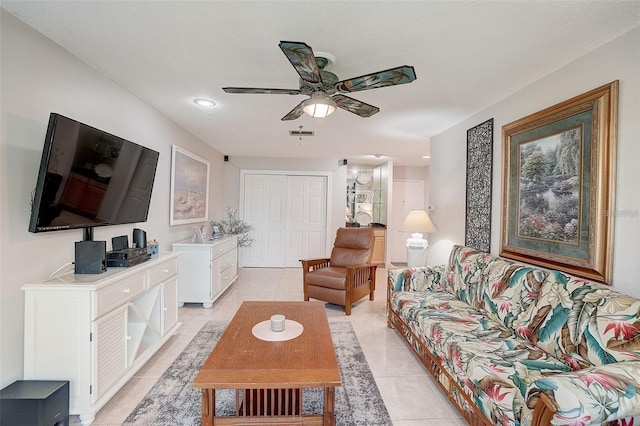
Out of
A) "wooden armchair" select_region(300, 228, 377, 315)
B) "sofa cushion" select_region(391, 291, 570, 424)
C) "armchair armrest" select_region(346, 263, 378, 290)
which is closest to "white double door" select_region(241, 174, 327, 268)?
"wooden armchair" select_region(300, 228, 377, 315)

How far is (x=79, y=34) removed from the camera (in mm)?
1793

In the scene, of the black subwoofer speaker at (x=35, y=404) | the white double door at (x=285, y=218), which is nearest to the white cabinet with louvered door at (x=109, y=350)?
the black subwoofer speaker at (x=35, y=404)

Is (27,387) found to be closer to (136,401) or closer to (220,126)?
(136,401)

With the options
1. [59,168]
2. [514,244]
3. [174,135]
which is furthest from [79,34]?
[514,244]

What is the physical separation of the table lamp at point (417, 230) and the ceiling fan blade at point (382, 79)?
2178mm

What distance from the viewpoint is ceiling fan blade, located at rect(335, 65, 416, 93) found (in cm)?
159

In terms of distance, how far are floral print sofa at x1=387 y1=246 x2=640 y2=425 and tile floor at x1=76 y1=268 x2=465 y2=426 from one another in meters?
0.15

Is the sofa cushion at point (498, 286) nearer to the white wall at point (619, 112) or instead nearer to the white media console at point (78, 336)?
the white wall at point (619, 112)

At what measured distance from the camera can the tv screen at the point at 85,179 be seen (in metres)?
1.67

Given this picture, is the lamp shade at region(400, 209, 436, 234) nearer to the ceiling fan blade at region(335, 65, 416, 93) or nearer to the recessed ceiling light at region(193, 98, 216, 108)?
the ceiling fan blade at region(335, 65, 416, 93)

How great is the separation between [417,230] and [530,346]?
1.86 metres

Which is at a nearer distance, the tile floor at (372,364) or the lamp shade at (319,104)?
the tile floor at (372,364)

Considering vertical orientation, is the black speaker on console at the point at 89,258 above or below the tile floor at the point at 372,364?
above

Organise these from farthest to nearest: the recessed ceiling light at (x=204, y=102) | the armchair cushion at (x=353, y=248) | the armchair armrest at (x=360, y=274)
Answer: the armchair cushion at (x=353, y=248) < the armchair armrest at (x=360, y=274) < the recessed ceiling light at (x=204, y=102)
